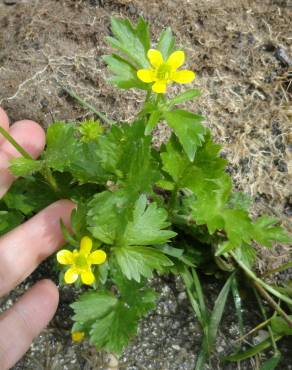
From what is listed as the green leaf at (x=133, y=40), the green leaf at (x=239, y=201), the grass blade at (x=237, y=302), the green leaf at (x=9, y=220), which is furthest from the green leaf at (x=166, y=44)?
the grass blade at (x=237, y=302)

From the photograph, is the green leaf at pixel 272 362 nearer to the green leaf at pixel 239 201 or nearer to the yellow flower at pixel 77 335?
the green leaf at pixel 239 201

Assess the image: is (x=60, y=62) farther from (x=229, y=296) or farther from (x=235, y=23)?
(x=229, y=296)

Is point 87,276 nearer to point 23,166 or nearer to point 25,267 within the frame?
point 25,267

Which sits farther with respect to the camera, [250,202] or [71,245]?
[250,202]

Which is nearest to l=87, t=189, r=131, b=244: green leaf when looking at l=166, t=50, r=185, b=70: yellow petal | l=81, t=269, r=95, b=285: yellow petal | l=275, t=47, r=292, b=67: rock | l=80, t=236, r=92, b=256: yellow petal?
l=80, t=236, r=92, b=256: yellow petal

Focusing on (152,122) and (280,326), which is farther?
(280,326)

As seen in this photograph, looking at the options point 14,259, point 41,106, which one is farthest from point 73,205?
point 41,106

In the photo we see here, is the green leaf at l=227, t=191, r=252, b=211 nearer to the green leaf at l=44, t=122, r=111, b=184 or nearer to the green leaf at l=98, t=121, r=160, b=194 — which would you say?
the green leaf at l=98, t=121, r=160, b=194

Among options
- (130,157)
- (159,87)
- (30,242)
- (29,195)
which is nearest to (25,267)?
(30,242)
